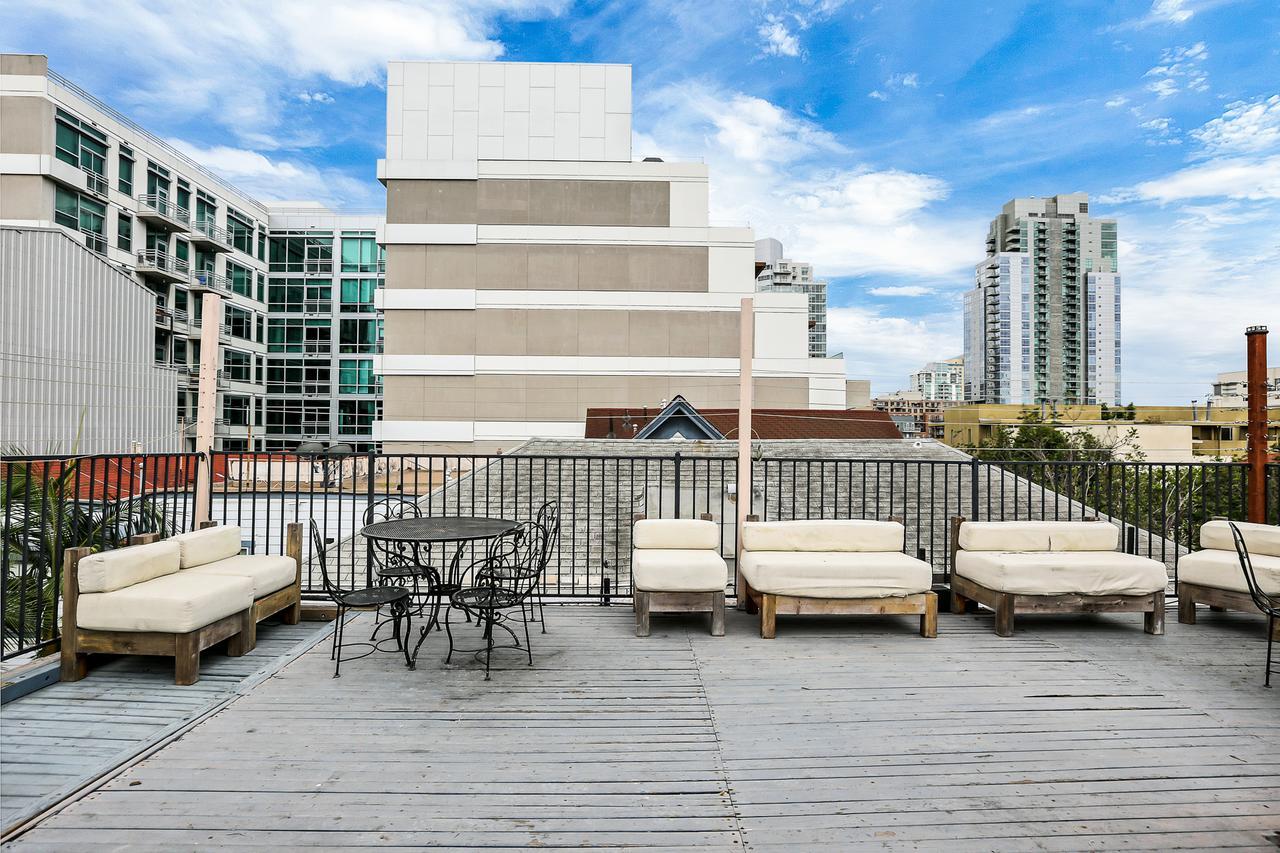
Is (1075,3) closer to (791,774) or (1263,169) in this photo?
(1263,169)

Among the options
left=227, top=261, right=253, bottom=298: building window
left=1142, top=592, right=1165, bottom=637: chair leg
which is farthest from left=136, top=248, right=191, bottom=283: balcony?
left=1142, top=592, right=1165, bottom=637: chair leg

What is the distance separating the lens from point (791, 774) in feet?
10.5

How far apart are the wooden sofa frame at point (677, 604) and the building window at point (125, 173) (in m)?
38.8

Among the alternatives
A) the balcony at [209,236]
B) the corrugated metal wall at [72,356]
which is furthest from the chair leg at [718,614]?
the balcony at [209,236]

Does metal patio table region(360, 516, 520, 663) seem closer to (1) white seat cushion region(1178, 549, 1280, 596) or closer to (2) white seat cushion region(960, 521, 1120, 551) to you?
(2) white seat cushion region(960, 521, 1120, 551)

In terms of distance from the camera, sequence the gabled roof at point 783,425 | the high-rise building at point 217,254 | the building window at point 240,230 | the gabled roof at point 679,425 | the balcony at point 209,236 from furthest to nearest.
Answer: the building window at point 240,230 → the balcony at point 209,236 → the high-rise building at point 217,254 → the gabled roof at point 783,425 → the gabled roof at point 679,425

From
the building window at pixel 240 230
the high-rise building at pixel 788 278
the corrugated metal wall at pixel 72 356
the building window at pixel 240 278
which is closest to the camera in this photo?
the corrugated metal wall at pixel 72 356

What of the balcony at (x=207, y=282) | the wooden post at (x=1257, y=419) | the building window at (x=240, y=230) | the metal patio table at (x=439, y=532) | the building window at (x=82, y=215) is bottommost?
the metal patio table at (x=439, y=532)

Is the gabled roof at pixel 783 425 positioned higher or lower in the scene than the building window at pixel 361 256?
lower

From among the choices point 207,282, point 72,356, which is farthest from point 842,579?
point 207,282

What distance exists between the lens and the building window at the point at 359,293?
43094 millimetres

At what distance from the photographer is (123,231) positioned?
1313 inches

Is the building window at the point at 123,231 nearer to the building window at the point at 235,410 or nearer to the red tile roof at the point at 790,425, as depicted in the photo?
the building window at the point at 235,410

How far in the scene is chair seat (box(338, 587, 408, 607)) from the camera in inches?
178
